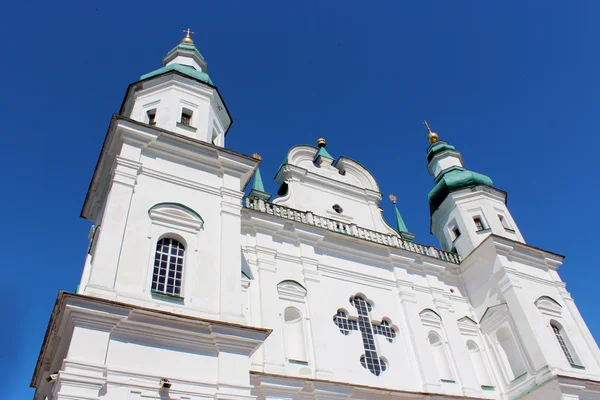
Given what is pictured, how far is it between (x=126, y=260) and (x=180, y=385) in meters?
2.88

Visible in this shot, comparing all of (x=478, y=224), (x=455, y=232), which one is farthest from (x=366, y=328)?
(x=478, y=224)

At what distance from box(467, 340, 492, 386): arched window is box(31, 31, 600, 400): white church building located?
0.04 m

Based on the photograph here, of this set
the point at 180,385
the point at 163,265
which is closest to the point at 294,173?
the point at 163,265

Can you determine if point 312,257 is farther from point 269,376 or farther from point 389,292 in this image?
point 269,376

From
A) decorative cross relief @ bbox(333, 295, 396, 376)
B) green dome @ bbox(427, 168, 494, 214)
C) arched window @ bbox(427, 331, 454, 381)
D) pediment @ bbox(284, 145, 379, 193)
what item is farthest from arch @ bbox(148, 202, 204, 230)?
green dome @ bbox(427, 168, 494, 214)

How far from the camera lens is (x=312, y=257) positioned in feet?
52.3

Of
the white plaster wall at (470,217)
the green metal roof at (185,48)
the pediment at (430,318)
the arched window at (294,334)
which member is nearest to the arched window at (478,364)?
the pediment at (430,318)

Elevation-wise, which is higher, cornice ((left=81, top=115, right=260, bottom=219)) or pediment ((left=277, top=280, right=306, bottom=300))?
cornice ((left=81, top=115, right=260, bottom=219))

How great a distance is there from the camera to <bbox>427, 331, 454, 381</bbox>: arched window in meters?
15.8

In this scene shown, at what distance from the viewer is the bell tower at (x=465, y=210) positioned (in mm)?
20016

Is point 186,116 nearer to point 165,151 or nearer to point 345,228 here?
point 165,151

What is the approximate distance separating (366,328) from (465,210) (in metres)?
7.75

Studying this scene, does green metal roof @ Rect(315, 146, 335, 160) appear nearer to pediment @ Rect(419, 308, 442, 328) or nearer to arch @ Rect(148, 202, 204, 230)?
→ pediment @ Rect(419, 308, 442, 328)

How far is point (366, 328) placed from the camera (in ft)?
51.0
